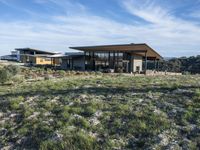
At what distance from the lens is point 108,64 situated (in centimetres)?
4028

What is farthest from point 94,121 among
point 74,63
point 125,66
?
point 74,63

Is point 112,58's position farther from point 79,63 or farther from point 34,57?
point 34,57

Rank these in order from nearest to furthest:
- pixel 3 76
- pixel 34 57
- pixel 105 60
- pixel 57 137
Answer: pixel 57 137, pixel 3 76, pixel 105 60, pixel 34 57

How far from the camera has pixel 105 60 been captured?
40781mm

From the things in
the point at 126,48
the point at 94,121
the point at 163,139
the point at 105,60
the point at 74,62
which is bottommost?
the point at 163,139

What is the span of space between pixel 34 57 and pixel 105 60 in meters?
28.3

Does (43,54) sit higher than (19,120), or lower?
higher


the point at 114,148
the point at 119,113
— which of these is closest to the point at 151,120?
the point at 119,113

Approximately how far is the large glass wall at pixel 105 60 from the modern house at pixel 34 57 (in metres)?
20.2

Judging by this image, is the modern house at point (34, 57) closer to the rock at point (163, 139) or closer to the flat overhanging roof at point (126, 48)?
the flat overhanging roof at point (126, 48)

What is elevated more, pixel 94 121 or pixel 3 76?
pixel 3 76

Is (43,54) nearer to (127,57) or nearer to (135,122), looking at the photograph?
(127,57)

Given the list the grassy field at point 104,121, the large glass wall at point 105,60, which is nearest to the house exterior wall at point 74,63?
the large glass wall at point 105,60

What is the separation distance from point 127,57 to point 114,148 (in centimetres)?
3408
